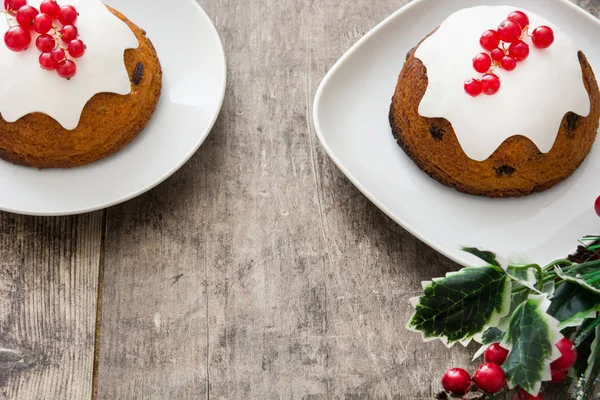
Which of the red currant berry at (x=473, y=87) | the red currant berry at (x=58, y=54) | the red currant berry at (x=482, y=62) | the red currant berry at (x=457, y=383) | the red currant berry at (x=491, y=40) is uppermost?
the red currant berry at (x=491, y=40)

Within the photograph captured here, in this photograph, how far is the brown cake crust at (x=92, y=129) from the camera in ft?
4.68

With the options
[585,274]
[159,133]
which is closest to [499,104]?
[585,274]

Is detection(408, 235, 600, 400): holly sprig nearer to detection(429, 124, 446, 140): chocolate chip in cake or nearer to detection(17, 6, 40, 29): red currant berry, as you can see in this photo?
detection(429, 124, 446, 140): chocolate chip in cake

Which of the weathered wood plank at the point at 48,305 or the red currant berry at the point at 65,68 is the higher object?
the red currant berry at the point at 65,68

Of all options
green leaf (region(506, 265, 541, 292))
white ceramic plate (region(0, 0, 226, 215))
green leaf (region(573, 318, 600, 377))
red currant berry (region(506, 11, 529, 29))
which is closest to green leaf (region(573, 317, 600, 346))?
green leaf (region(573, 318, 600, 377))

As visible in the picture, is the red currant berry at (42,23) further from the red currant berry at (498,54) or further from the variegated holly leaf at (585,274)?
the variegated holly leaf at (585,274)

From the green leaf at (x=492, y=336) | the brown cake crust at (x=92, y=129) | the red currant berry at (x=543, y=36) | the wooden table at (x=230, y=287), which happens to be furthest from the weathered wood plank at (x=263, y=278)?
the red currant berry at (x=543, y=36)

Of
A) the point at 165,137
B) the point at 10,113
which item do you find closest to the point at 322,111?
the point at 165,137

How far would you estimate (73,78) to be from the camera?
1383mm

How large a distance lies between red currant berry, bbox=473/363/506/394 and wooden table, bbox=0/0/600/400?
0.37 metres

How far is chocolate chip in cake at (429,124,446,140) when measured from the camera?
142 centimetres

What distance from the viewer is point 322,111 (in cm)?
153

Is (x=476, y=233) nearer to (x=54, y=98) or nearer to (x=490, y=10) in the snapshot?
(x=490, y=10)

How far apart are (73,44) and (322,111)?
19.9 inches
